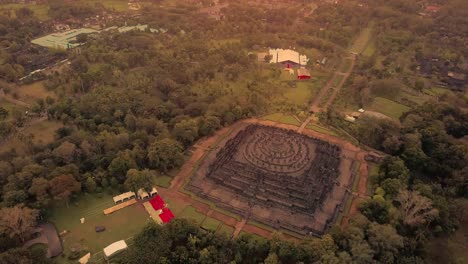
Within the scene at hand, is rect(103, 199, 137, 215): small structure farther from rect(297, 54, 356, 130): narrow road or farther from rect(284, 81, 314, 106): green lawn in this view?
rect(284, 81, 314, 106): green lawn

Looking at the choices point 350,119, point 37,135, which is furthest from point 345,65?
point 37,135

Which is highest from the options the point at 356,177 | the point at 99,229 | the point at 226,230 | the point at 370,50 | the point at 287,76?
the point at 370,50

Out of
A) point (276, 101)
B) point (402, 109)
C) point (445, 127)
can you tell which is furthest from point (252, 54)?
point (445, 127)

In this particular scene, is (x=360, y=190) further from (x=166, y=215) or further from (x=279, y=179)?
→ (x=166, y=215)

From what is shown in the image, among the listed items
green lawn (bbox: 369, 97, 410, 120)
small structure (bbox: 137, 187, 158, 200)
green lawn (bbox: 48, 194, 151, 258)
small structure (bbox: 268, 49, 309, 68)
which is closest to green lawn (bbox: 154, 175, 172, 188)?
small structure (bbox: 137, 187, 158, 200)

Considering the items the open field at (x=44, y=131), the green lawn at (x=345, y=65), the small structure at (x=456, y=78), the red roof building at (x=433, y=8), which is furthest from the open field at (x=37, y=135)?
the red roof building at (x=433, y=8)

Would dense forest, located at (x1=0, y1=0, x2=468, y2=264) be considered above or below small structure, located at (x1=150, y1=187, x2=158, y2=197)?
above
